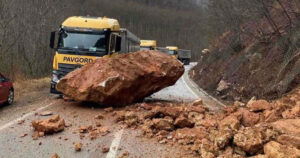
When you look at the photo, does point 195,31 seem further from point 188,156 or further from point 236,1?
point 188,156

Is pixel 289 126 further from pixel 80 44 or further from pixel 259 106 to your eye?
pixel 80 44

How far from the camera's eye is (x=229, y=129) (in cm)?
857

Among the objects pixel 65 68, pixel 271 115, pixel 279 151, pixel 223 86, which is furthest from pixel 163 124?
pixel 223 86

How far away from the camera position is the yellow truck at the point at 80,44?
16.7 m

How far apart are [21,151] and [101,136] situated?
1.84 metres

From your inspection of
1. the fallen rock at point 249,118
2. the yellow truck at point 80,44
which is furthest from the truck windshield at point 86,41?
the fallen rock at point 249,118

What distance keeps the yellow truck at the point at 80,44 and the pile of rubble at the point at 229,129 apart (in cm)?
428

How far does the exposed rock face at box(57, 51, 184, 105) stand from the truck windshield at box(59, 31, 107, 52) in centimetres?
187

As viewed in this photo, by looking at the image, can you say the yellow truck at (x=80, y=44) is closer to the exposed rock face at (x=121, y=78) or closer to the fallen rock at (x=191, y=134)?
the exposed rock face at (x=121, y=78)

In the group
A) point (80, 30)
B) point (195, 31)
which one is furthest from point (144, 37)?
point (80, 30)

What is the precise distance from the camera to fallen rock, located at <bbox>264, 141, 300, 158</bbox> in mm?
6963

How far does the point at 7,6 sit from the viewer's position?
1086 inches

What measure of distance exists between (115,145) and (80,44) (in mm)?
8253

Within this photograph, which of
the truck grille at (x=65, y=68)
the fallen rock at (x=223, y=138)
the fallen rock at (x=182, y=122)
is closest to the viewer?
the fallen rock at (x=223, y=138)
